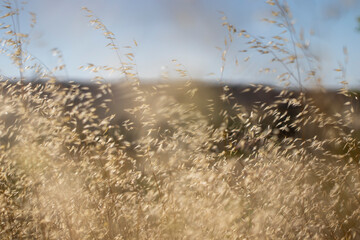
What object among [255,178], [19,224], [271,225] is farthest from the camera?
[255,178]

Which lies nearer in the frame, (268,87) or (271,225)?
(271,225)

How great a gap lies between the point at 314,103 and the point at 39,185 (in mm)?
1668

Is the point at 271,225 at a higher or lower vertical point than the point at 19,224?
higher

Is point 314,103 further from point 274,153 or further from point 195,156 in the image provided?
point 195,156

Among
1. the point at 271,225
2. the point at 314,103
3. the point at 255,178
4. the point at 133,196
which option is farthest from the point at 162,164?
the point at 314,103

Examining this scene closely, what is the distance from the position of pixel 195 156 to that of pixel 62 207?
0.84m

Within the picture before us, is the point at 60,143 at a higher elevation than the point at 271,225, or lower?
higher

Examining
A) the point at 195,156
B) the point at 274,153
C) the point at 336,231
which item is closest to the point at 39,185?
the point at 195,156

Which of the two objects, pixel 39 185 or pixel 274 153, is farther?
pixel 274 153

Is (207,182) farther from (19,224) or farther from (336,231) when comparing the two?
(19,224)

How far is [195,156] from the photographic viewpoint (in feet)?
8.04

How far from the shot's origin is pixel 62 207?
2.03 metres

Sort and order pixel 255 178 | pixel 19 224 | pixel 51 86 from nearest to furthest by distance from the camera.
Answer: pixel 19 224
pixel 255 178
pixel 51 86

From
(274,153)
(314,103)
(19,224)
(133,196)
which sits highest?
(314,103)
